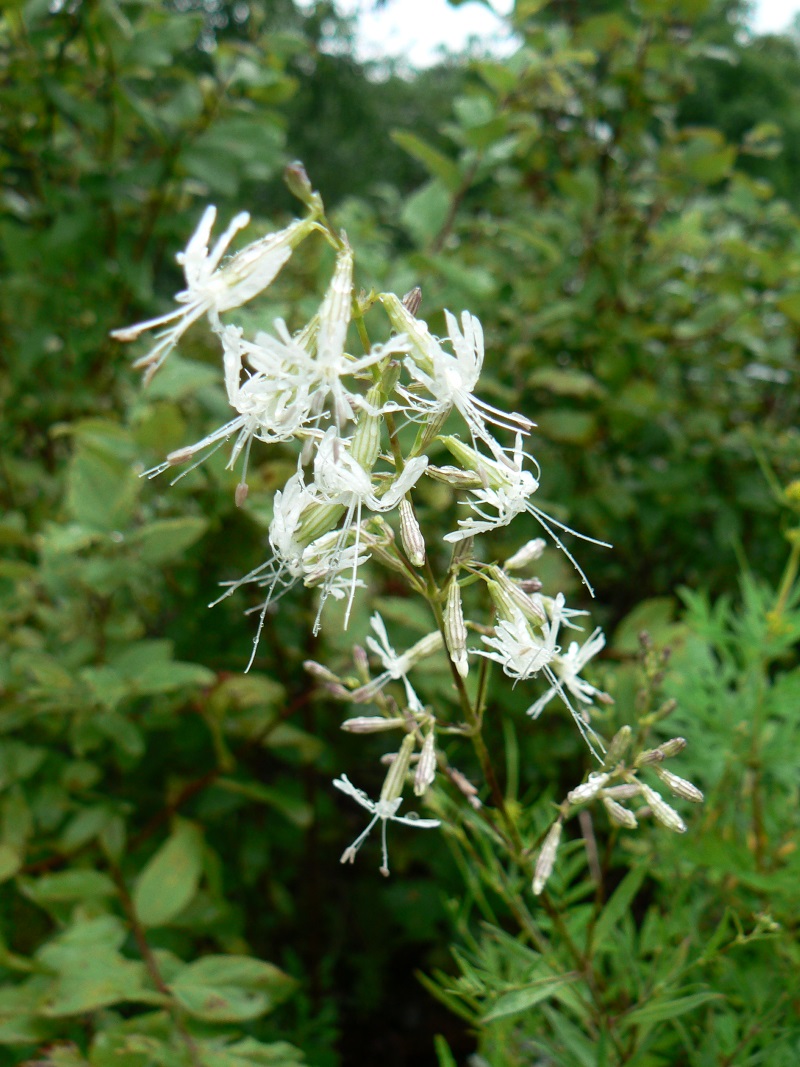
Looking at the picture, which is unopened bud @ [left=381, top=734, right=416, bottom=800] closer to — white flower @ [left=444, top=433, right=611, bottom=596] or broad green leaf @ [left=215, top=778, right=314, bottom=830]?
white flower @ [left=444, top=433, right=611, bottom=596]

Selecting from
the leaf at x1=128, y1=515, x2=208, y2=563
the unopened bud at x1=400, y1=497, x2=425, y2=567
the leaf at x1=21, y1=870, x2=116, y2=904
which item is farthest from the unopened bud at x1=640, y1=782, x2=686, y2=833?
the leaf at x1=21, y1=870, x2=116, y2=904

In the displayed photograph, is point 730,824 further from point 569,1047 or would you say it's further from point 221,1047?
point 221,1047

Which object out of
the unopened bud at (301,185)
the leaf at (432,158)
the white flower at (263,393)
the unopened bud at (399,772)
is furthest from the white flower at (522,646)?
the leaf at (432,158)

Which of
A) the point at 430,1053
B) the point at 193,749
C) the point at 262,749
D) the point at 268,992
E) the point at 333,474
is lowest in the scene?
the point at 430,1053

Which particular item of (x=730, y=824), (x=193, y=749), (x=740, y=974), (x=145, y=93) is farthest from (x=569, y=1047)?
(x=145, y=93)

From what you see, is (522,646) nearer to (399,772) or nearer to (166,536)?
(399,772)

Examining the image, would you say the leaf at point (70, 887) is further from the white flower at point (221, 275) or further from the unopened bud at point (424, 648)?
the white flower at point (221, 275)
